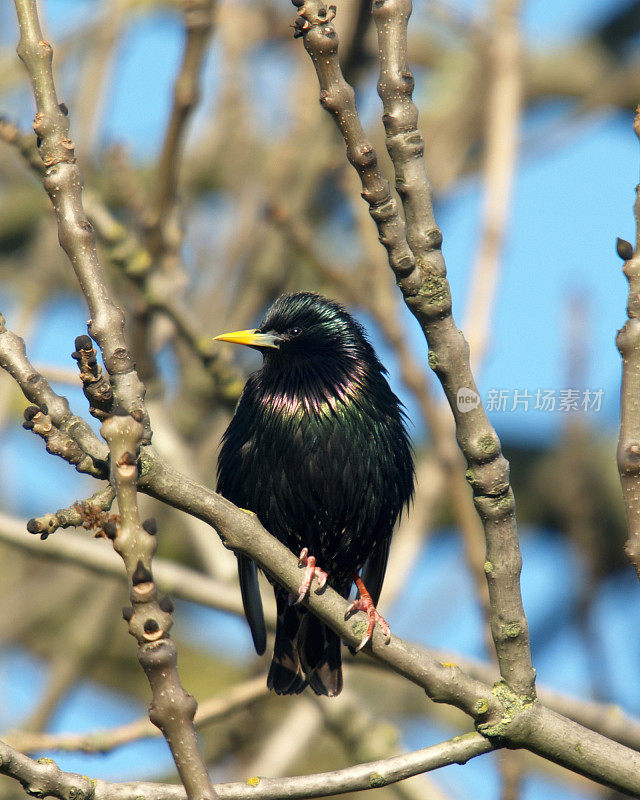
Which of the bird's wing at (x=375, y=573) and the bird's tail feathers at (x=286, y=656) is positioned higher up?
the bird's wing at (x=375, y=573)

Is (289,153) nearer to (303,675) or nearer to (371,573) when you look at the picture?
(371,573)

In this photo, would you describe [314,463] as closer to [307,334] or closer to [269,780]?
[307,334]

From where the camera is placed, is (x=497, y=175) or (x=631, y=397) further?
(x=497, y=175)

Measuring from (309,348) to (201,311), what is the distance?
105 inches

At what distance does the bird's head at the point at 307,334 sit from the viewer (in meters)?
4.53

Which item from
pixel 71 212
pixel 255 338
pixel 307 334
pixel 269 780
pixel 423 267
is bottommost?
pixel 269 780

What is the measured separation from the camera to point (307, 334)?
183 inches

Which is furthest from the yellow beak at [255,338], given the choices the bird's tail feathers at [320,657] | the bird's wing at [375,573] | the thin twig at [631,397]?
the thin twig at [631,397]

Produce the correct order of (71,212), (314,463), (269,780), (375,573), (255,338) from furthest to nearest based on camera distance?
(375,573)
(255,338)
(314,463)
(269,780)
(71,212)

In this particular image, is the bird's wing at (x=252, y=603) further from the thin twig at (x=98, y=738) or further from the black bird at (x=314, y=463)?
the thin twig at (x=98, y=738)

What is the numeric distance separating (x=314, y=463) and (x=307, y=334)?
0.77 m

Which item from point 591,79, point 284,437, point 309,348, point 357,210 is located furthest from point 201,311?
point 591,79

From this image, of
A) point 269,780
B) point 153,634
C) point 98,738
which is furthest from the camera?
point 98,738

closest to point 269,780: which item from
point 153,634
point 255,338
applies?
point 153,634
